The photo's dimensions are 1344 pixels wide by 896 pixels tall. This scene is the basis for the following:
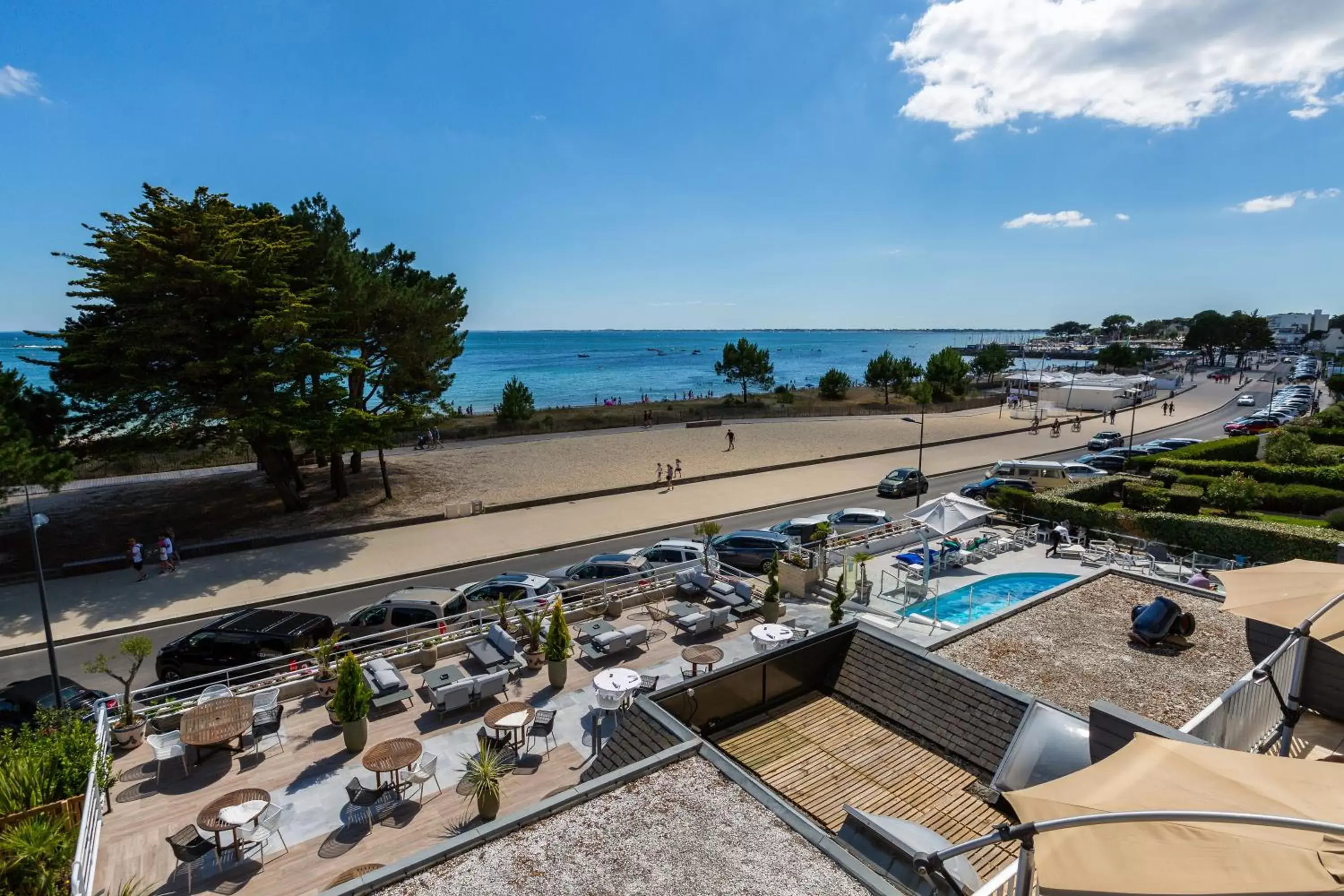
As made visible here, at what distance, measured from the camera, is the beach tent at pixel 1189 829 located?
331cm

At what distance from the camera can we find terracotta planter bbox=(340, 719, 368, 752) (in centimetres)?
1091

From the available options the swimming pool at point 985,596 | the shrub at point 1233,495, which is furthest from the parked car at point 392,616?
the shrub at point 1233,495

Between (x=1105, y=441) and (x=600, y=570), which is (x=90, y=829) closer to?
(x=600, y=570)

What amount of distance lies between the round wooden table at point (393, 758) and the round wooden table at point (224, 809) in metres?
1.35

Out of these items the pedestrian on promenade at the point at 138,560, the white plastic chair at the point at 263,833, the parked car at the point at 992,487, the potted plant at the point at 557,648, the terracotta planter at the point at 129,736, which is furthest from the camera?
the parked car at the point at 992,487

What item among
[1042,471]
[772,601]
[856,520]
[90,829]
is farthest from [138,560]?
[1042,471]

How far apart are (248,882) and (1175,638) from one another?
14.1 m

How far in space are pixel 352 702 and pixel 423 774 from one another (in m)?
1.94

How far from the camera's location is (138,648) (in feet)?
39.0

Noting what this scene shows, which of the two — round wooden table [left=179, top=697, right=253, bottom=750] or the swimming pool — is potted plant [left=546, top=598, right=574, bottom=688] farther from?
the swimming pool

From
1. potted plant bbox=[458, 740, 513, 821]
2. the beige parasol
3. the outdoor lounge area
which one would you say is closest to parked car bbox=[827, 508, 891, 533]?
the outdoor lounge area

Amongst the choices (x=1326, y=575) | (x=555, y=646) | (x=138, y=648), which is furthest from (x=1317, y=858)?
(x=138, y=648)

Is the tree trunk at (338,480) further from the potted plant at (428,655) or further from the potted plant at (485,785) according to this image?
the potted plant at (485,785)

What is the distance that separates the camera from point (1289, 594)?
796cm
